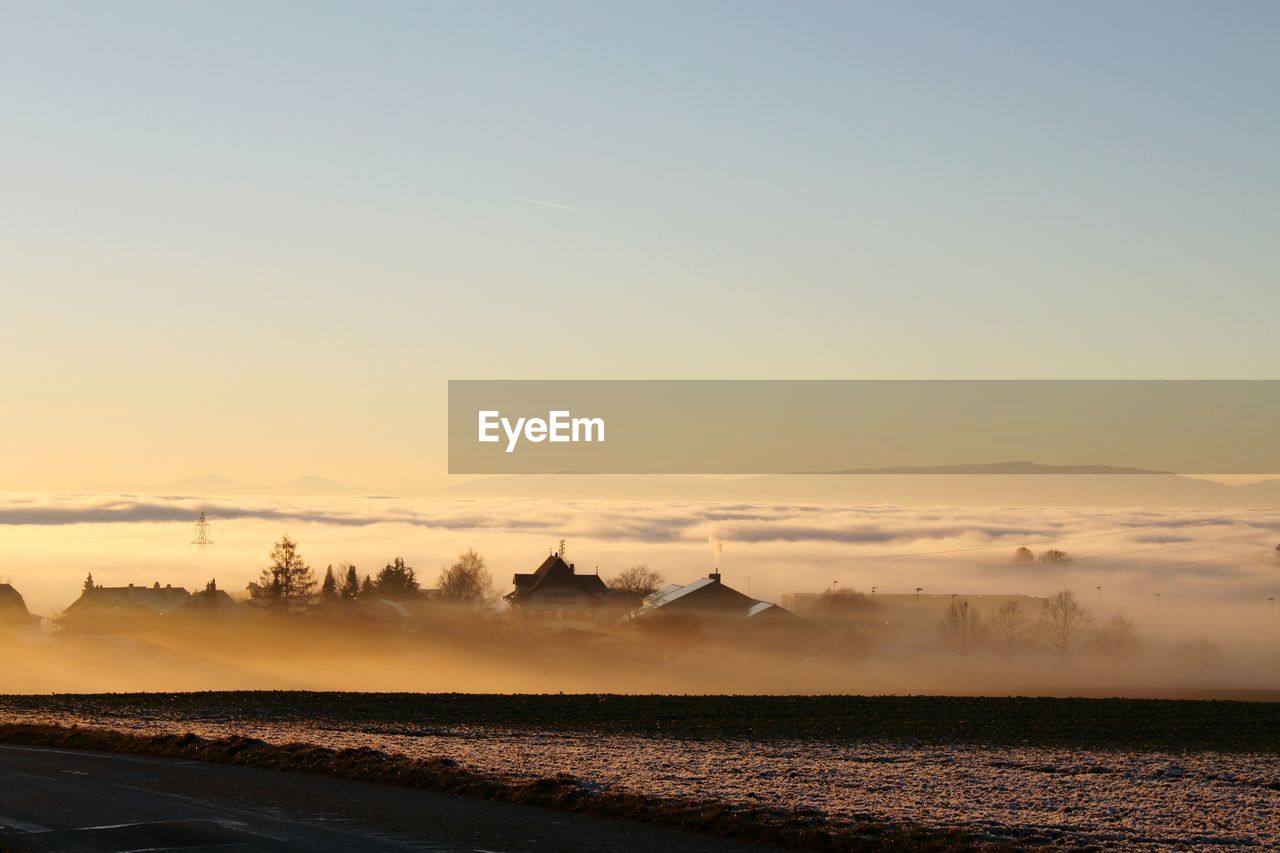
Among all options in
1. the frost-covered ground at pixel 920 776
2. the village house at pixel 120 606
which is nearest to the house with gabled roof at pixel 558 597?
→ the village house at pixel 120 606

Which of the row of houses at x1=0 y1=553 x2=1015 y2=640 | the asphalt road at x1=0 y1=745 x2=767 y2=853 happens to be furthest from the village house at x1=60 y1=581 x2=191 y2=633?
the asphalt road at x1=0 y1=745 x2=767 y2=853

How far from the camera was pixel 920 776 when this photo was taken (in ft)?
105

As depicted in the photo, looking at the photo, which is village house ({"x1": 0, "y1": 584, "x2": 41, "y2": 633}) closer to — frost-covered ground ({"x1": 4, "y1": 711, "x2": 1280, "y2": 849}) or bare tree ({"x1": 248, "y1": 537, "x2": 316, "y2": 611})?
bare tree ({"x1": 248, "y1": 537, "x2": 316, "y2": 611})

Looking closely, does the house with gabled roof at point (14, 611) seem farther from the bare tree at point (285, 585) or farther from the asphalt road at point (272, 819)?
the asphalt road at point (272, 819)

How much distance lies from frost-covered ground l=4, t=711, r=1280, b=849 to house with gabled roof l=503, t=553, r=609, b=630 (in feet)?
368

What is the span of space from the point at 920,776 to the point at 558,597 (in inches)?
5286

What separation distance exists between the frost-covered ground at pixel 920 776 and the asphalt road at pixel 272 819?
12.2ft

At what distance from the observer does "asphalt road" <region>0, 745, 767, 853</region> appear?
1942 centimetres

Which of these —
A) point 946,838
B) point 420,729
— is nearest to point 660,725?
point 420,729

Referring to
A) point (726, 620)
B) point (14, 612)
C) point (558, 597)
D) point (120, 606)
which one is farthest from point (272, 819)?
point (14, 612)

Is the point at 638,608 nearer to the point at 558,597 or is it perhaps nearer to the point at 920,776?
the point at 558,597

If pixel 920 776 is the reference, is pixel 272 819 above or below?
above

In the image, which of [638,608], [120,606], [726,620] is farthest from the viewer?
[120,606]

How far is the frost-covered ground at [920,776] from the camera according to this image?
74.2 ft
